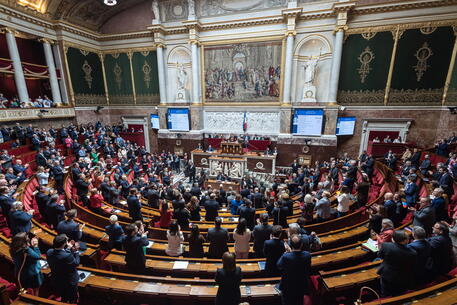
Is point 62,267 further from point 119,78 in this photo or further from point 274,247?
point 119,78

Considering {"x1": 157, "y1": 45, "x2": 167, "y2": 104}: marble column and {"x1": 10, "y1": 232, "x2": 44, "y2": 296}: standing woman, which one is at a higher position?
{"x1": 157, "y1": 45, "x2": 167, "y2": 104}: marble column

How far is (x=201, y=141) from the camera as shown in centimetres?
1631

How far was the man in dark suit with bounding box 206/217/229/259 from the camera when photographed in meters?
3.85

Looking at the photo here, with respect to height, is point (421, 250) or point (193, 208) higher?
point (421, 250)

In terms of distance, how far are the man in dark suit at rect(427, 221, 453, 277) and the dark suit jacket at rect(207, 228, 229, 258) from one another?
309 centimetres

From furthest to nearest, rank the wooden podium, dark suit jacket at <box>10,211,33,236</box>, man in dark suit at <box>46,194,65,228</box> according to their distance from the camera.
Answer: the wooden podium < man in dark suit at <box>46,194,65,228</box> < dark suit jacket at <box>10,211,33,236</box>

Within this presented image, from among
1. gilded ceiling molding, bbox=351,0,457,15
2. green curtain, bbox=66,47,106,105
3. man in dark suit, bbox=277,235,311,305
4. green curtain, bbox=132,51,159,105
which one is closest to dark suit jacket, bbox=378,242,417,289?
man in dark suit, bbox=277,235,311,305

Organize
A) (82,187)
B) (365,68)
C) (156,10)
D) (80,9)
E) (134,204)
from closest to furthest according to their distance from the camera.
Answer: (134,204) < (82,187) < (365,68) < (80,9) < (156,10)

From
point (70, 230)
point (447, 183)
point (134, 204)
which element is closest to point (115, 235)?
point (70, 230)

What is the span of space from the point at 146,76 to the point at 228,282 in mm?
17892

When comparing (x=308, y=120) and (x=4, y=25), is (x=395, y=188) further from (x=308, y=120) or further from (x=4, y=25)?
(x=4, y=25)

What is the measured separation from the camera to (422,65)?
1220 cm

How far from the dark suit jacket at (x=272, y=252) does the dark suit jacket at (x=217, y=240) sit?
83 centimetres

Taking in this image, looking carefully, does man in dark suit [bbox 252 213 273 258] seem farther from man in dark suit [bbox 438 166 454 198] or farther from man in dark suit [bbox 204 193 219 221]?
man in dark suit [bbox 438 166 454 198]
